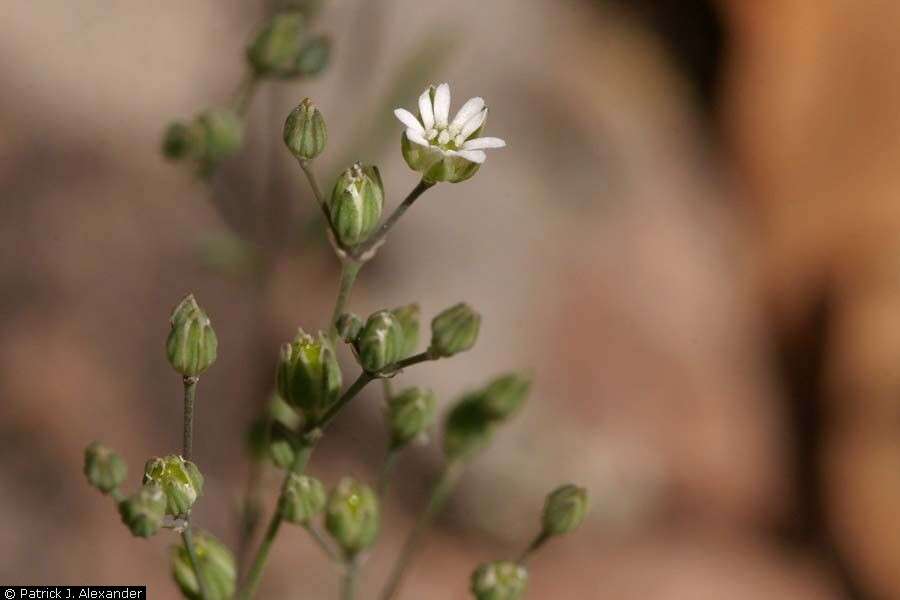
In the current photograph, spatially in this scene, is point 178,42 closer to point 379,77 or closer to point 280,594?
point 379,77

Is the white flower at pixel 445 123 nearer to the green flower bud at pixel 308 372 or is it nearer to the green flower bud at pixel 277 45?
the green flower bud at pixel 308 372

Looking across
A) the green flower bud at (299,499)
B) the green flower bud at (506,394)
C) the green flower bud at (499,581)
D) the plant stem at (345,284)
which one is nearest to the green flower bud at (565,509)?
the green flower bud at (499,581)

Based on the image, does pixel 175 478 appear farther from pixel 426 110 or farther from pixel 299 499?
pixel 426 110

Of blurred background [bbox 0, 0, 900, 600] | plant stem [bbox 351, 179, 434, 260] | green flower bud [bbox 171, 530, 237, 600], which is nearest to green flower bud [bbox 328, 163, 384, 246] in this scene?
plant stem [bbox 351, 179, 434, 260]

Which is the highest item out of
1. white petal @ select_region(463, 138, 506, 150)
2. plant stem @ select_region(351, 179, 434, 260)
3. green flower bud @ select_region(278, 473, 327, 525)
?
white petal @ select_region(463, 138, 506, 150)

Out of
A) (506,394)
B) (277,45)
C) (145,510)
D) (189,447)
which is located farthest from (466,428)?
(277,45)

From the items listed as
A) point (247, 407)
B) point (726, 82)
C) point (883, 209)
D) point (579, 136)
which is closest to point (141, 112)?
point (247, 407)

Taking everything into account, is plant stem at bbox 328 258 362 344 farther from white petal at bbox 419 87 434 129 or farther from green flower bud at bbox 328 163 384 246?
white petal at bbox 419 87 434 129

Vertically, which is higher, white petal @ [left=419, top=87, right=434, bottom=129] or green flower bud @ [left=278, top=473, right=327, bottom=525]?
white petal @ [left=419, top=87, right=434, bottom=129]
